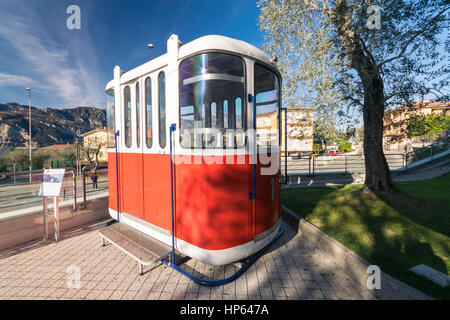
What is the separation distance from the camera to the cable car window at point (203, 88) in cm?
279

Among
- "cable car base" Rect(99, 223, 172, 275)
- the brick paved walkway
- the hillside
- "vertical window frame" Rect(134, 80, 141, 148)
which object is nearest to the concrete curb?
the brick paved walkway

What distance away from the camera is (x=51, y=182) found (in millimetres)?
4340

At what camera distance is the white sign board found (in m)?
4.27

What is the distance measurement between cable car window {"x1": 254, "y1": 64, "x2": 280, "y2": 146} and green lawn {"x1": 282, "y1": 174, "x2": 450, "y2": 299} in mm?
2483

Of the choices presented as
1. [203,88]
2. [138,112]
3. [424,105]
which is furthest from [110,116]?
[424,105]

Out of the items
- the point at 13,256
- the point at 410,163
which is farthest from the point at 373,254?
the point at 410,163

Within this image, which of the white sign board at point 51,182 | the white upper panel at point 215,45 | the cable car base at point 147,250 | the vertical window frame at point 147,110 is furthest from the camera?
the white sign board at point 51,182

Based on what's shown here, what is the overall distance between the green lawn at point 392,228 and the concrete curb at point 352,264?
0.59 feet

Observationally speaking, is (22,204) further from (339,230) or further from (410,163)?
(410,163)

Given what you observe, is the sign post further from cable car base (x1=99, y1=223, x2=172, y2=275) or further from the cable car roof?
the cable car roof

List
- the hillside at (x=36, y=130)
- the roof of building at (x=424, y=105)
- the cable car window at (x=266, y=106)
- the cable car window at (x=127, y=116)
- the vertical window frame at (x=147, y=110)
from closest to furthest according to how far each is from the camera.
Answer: the cable car window at (x=266, y=106)
the vertical window frame at (x=147, y=110)
the cable car window at (x=127, y=116)
the roof of building at (x=424, y=105)
the hillside at (x=36, y=130)

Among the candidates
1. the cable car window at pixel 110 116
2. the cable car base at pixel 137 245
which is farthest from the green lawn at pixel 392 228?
the cable car window at pixel 110 116

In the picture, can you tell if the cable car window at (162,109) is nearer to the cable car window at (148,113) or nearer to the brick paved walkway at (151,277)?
the cable car window at (148,113)

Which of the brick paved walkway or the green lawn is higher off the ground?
the green lawn
